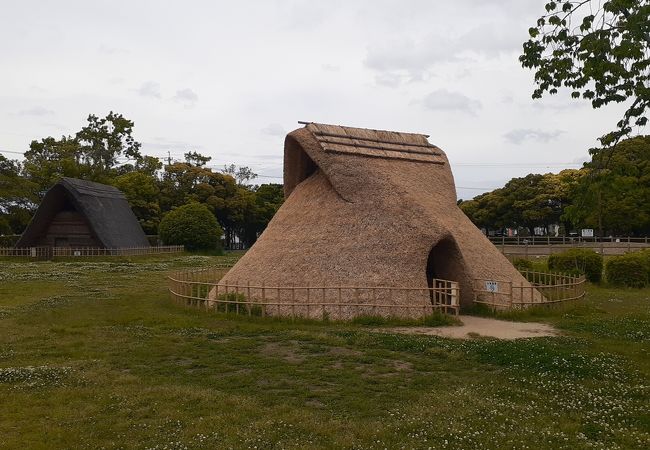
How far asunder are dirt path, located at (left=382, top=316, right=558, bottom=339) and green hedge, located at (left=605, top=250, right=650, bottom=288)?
1287cm

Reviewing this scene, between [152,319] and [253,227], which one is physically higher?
[253,227]

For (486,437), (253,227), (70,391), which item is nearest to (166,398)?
(70,391)

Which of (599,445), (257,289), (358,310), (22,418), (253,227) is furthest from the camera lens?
(253,227)

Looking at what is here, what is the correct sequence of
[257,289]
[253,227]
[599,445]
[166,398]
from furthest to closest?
[253,227] < [257,289] < [166,398] < [599,445]

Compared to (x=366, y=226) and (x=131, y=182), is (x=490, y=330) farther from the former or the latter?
(x=131, y=182)

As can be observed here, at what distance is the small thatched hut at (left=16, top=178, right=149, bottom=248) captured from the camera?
131 feet

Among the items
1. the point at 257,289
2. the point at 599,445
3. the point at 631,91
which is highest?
the point at 631,91

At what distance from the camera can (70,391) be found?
31.2 feet

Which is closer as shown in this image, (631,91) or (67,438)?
(67,438)

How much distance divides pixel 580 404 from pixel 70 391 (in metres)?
8.61

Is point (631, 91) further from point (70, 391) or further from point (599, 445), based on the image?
point (70, 391)

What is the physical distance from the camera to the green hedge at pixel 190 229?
49.0m

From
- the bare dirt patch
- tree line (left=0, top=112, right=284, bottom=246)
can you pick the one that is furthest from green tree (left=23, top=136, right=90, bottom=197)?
the bare dirt patch

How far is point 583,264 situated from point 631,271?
2136 mm
